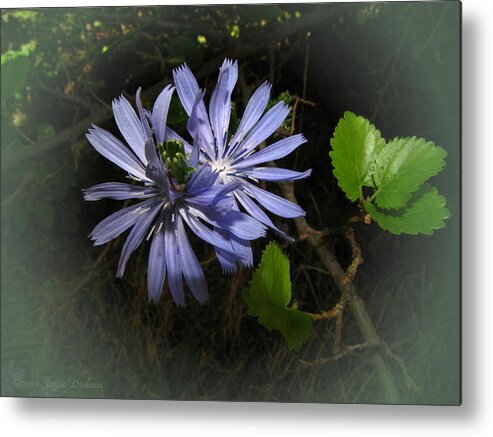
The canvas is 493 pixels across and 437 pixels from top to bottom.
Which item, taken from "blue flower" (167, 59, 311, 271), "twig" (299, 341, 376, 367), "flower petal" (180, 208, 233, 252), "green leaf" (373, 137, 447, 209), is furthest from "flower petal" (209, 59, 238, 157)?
"twig" (299, 341, 376, 367)

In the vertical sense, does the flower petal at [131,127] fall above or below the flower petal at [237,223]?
above

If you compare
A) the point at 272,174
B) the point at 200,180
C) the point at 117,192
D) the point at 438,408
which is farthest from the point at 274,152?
the point at 438,408

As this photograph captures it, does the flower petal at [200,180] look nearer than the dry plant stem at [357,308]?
Yes

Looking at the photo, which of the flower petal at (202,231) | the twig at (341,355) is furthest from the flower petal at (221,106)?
the twig at (341,355)

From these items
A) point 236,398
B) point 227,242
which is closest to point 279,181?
point 227,242

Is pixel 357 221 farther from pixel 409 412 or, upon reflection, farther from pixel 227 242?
pixel 409 412

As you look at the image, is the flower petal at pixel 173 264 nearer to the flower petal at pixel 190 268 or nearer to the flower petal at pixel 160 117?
the flower petal at pixel 190 268

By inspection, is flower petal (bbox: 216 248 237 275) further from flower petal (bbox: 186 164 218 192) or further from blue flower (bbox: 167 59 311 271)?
flower petal (bbox: 186 164 218 192)
